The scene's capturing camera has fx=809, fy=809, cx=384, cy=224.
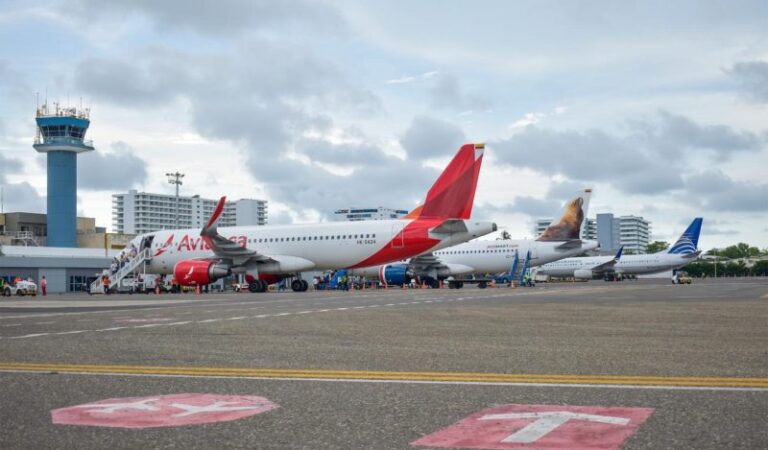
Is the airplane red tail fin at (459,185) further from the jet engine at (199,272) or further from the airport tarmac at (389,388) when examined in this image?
the airport tarmac at (389,388)

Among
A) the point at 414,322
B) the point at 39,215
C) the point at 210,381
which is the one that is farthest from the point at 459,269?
the point at 39,215

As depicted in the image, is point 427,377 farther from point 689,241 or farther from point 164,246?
point 689,241

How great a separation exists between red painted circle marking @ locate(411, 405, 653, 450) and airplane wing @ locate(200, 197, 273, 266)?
1749 inches

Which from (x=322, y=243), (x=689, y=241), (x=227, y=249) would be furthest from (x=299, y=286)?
(x=689, y=241)

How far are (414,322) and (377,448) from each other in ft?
39.8

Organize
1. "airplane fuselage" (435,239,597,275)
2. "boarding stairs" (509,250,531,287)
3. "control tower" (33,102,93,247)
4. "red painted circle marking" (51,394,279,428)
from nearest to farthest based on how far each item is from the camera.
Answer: "red painted circle marking" (51,394,279,428) → "boarding stairs" (509,250,531,287) → "airplane fuselage" (435,239,597,275) → "control tower" (33,102,93,247)

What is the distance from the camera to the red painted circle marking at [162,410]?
19.0 feet

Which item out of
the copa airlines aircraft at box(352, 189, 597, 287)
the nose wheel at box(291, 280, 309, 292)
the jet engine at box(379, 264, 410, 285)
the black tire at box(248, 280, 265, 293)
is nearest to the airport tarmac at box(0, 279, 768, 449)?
the black tire at box(248, 280, 265, 293)

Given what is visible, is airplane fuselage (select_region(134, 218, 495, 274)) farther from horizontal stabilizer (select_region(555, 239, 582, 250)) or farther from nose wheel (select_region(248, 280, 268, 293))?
horizontal stabilizer (select_region(555, 239, 582, 250))

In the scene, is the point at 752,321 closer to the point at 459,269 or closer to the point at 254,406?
the point at 254,406

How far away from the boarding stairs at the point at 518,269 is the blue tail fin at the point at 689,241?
33.5 metres

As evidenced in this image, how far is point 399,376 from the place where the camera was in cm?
819

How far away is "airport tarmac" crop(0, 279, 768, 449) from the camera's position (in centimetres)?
523

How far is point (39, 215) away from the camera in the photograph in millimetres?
137500
